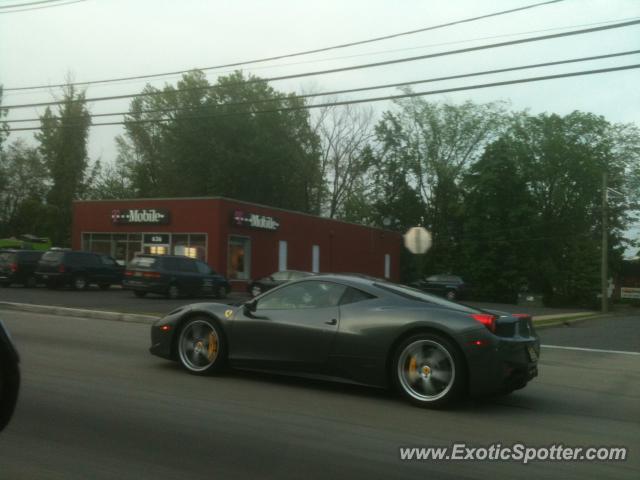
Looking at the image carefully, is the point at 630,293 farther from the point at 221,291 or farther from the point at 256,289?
the point at 221,291

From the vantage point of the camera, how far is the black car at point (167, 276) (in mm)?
26047

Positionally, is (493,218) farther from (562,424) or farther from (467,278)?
(562,424)

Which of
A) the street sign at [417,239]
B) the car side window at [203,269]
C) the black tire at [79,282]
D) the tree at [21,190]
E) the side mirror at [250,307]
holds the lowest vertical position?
the black tire at [79,282]

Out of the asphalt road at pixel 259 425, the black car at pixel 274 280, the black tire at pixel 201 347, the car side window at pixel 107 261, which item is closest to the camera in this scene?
the asphalt road at pixel 259 425

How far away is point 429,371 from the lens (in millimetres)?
6922

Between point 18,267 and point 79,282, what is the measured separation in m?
2.52

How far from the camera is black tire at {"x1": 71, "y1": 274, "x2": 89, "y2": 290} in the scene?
28.7 m

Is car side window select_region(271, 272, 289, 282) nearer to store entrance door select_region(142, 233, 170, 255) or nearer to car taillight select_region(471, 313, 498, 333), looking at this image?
store entrance door select_region(142, 233, 170, 255)

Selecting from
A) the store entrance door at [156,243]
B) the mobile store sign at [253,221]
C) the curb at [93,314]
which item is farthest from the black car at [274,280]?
the curb at [93,314]

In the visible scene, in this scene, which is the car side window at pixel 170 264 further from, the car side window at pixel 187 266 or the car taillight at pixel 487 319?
the car taillight at pixel 487 319

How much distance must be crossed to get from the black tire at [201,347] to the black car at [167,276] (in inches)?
718

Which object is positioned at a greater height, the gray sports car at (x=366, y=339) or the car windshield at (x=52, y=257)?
the car windshield at (x=52, y=257)

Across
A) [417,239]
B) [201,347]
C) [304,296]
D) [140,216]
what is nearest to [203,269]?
[140,216]

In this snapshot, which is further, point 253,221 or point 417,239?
point 253,221
